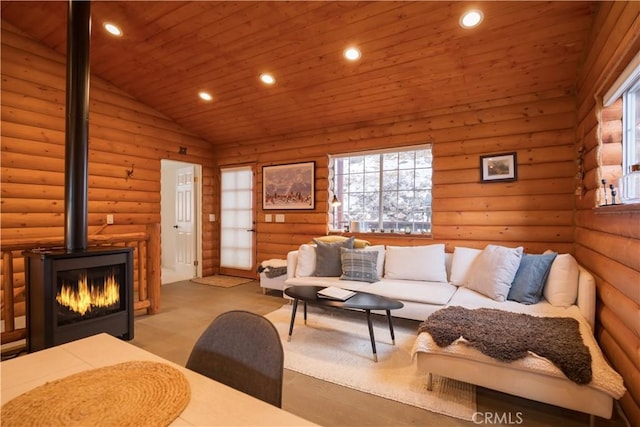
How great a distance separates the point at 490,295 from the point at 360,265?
1331mm

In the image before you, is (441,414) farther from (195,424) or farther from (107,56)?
(107,56)

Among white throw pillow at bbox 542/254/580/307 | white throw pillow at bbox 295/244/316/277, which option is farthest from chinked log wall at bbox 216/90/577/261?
white throw pillow at bbox 295/244/316/277

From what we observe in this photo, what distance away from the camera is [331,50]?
10.0 ft

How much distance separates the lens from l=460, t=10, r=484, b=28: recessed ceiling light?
2.45 metres

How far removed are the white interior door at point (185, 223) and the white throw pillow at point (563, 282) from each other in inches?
208

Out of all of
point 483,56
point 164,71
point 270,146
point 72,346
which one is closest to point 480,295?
point 483,56

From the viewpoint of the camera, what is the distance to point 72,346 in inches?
46.1

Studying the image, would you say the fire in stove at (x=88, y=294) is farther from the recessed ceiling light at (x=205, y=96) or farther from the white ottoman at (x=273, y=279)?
the recessed ceiling light at (x=205, y=96)

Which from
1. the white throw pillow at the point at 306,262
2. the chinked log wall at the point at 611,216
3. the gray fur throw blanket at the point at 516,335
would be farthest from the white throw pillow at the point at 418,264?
the chinked log wall at the point at 611,216

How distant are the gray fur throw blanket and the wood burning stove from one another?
258 centimetres

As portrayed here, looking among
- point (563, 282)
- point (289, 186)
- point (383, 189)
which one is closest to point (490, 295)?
point (563, 282)

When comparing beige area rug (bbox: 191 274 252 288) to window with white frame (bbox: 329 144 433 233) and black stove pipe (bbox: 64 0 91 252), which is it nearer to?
window with white frame (bbox: 329 144 433 233)

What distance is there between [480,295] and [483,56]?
7.40 ft

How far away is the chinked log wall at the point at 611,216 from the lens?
66.0 inches
